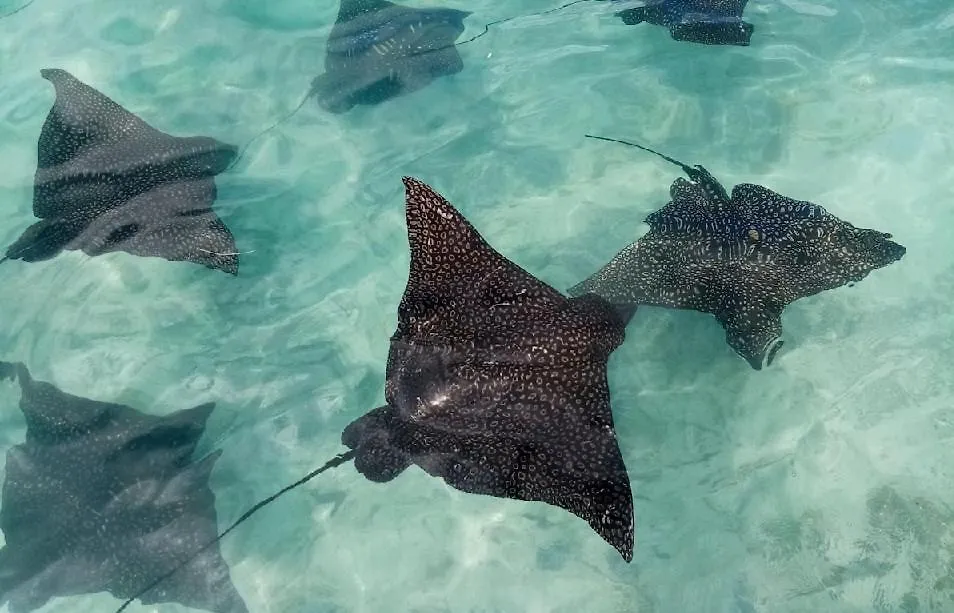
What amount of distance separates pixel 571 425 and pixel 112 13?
9.94 meters

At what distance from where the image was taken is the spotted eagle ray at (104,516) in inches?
208

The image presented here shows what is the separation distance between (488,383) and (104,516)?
3335 mm

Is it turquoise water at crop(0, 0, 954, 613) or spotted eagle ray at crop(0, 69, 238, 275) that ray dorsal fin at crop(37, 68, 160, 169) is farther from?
turquoise water at crop(0, 0, 954, 613)

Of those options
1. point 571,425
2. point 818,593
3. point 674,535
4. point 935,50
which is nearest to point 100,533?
point 571,425

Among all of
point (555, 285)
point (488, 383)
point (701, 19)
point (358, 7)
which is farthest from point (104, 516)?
point (701, 19)

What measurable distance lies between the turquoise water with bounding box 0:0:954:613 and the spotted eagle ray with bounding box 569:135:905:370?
22.4 inches

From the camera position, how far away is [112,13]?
10.2 meters

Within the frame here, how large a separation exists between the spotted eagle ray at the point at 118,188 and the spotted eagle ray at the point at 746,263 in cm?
393

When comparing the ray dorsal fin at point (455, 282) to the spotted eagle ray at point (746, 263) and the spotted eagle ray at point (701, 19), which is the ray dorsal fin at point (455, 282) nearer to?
the spotted eagle ray at point (746, 263)

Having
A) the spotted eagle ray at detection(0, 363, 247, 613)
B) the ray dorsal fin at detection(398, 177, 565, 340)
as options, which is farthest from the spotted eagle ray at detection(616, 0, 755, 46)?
the spotted eagle ray at detection(0, 363, 247, 613)

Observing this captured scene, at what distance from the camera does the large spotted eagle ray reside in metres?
4.46

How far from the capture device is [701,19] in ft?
26.8

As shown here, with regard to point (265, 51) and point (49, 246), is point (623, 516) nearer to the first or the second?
point (49, 246)

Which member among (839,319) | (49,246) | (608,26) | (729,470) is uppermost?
(608,26)
